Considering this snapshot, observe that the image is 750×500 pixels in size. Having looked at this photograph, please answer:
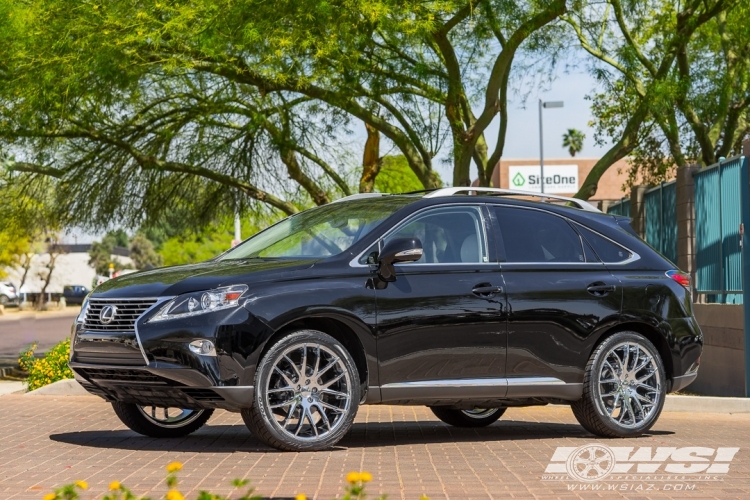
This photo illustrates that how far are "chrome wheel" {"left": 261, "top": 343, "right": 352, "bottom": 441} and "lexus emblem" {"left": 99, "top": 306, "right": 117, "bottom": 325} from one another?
1.19 metres

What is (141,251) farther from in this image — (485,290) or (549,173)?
(485,290)

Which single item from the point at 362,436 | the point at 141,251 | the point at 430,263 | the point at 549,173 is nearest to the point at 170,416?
the point at 362,436

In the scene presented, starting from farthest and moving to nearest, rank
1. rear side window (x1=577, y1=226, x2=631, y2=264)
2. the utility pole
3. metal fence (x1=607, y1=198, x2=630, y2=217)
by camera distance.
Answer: the utility pole, metal fence (x1=607, y1=198, x2=630, y2=217), rear side window (x1=577, y1=226, x2=631, y2=264)

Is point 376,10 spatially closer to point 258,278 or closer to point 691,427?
point 691,427

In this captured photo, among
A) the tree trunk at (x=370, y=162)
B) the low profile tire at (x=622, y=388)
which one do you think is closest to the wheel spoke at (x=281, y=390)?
the low profile tire at (x=622, y=388)

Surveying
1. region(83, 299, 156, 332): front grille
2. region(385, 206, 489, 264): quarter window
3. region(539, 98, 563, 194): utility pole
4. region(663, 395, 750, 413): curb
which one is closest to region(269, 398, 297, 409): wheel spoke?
region(83, 299, 156, 332): front grille

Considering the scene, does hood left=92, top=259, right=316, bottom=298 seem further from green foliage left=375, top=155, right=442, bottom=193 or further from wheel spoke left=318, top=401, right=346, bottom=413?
green foliage left=375, top=155, right=442, bottom=193

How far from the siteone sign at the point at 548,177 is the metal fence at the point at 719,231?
182 feet

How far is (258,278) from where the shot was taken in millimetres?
8727

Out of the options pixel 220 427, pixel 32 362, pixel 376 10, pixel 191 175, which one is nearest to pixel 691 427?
pixel 220 427

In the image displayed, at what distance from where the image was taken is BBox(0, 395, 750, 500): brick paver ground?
7273 mm

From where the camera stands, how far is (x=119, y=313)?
882 cm

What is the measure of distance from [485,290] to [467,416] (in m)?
1.97

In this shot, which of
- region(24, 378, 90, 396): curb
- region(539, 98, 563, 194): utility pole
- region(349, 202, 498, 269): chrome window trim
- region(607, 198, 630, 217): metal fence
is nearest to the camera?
region(349, 202, 498, 269): chrome window trim
